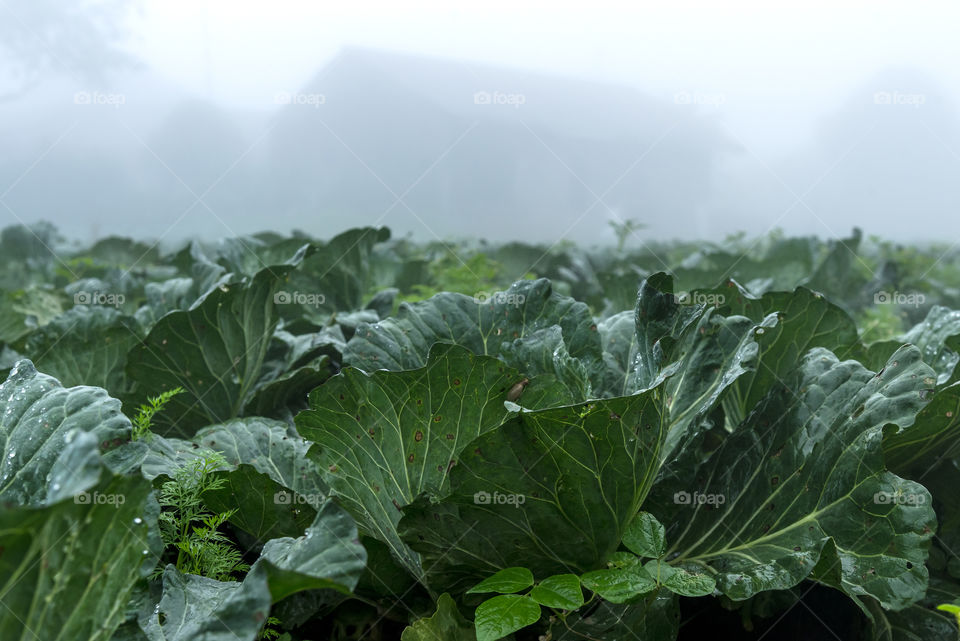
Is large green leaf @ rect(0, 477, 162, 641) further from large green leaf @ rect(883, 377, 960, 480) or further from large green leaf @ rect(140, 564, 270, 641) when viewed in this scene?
large green leaf @ rect(883, 377, 960, 480)

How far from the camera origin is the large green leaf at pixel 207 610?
804 mm

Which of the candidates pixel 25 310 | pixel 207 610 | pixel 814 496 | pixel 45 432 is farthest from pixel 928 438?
pixel 25 310

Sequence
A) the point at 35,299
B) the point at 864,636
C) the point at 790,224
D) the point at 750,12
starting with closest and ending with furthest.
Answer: the point at 864,636, the point at 35,299, the point at 750,12, the point at 790,224

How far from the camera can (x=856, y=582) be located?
1.09 metres

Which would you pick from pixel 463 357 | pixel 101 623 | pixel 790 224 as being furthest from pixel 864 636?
pixel 790 224

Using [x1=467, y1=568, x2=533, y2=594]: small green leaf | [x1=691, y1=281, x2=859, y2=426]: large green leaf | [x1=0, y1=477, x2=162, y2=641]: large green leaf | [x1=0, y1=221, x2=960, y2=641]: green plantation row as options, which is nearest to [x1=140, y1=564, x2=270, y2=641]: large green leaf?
[x1=0, y1=221, x2=960, y2=641]: green plantation row

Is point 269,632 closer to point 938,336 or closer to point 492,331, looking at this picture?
point 492,331

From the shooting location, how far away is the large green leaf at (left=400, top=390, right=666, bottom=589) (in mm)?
1060

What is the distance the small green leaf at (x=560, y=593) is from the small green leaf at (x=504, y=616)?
0.02 meters

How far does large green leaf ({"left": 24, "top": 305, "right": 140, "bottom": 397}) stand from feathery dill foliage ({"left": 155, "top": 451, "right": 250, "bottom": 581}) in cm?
82

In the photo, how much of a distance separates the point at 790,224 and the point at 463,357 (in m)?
5.85

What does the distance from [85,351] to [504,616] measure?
1450 millimetres

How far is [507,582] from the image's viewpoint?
1.13 meters

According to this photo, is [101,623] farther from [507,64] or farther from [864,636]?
[507,64]
